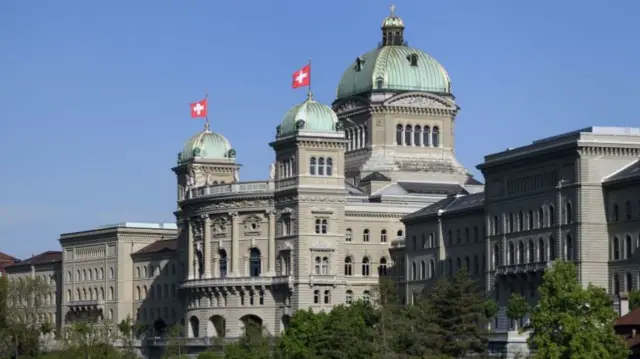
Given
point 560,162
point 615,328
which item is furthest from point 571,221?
point 615,328

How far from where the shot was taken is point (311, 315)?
188375 mm

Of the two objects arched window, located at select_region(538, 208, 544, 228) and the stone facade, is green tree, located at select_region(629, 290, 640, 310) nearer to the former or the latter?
the stone facade

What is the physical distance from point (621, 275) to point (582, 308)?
112 feet

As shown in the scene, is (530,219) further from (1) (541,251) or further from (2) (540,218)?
(1) (541,251)

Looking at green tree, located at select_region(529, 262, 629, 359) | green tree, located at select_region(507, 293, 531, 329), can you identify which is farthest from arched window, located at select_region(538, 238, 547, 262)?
green tree, located at select_region(529, 262, 629, 359)

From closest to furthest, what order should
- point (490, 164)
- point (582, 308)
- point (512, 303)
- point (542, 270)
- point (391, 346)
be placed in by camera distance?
point (582, 308) < point (391, 346) < point (512, 303) < point (542, 270) < point (490, 164)

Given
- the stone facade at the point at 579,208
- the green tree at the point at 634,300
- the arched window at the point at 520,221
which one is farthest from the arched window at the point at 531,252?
the green tree at the point at 634,300

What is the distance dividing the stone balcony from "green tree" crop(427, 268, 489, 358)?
365 inches

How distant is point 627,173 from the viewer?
577ft

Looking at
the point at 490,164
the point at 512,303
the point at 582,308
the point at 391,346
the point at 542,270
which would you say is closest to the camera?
the point at 582,308

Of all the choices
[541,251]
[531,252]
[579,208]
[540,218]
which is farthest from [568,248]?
[531,252]

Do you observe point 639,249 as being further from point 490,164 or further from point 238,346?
point 238,346

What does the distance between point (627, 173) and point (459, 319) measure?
20.4 meters

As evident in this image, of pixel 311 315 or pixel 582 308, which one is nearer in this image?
pixel 582 308
